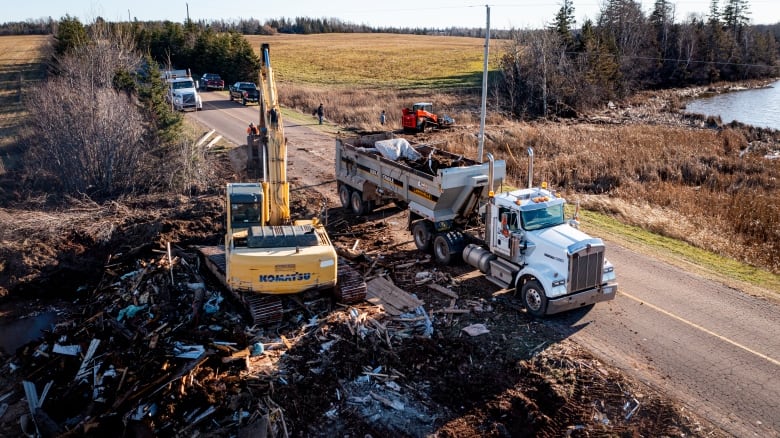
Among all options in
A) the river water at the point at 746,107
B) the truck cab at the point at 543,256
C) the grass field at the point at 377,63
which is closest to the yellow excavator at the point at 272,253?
the truck cab at the point at 543,256

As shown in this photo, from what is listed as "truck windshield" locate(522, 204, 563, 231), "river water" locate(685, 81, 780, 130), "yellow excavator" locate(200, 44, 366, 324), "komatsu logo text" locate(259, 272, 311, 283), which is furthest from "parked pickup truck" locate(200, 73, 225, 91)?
"truck windshield" locate(522, 204, 563, 231)

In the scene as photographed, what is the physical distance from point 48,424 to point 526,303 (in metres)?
9.75

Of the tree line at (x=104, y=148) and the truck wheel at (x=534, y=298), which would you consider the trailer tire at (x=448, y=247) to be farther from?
the tree line at (x=104, y=148)

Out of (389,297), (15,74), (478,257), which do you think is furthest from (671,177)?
(15,74)

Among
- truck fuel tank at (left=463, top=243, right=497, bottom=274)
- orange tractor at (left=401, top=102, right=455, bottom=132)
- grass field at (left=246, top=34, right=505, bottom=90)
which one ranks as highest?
grass field at (left=246, top=34, right=505, bottom=90)

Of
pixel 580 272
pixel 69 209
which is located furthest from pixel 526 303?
pixel 69 209

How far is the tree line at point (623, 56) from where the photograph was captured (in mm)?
48500

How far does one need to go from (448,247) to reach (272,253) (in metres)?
5.04

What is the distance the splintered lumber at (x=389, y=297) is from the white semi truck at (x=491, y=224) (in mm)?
1912

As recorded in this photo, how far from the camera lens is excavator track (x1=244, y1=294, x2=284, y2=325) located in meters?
12.4

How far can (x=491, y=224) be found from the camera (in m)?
14.2

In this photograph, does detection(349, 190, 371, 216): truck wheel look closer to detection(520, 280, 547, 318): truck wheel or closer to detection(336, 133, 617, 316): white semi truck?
detection(336, 133, 617, 316): white semi truck

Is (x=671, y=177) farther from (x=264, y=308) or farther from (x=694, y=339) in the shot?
(x=264, y=308)

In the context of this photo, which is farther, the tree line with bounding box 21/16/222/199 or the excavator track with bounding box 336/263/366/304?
the tree line with bounding box 21/16/222/199
